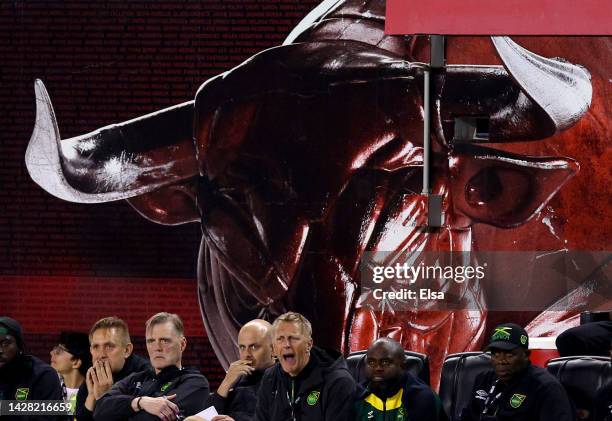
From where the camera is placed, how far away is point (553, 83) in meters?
5.38

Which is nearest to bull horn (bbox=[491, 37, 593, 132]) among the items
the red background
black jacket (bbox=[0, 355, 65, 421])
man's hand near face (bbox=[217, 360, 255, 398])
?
the red background

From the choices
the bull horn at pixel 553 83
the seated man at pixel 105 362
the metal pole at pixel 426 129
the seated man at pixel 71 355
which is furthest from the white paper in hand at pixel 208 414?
the bull horn at pixel 553 83

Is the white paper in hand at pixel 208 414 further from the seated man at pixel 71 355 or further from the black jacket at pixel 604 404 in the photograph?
the black jacket at pixel 604 404

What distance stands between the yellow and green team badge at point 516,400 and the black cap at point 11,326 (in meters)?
2.47

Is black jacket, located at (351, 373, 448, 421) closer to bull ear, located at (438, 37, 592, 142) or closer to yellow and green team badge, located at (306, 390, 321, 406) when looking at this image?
yellow and green team badge, located at (306, 390, 321, 406)

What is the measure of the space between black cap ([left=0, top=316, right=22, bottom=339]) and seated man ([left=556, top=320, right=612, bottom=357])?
2666 mm

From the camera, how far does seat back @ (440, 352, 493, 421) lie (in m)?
4.84

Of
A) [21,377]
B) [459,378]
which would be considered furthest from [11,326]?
[459,378]

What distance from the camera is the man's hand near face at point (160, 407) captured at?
4.72 meters

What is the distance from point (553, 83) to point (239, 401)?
88.9 inches

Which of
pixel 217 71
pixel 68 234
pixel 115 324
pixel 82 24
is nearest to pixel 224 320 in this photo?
pixel 115 324

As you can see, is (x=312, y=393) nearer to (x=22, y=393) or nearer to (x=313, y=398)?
(x=313, y=398)

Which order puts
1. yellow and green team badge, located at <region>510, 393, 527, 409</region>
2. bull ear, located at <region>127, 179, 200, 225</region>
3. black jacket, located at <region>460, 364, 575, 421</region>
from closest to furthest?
black jacket, located at <region>460, 364, 575, 421</region>
yellow and green team badge, located at <region>510, 393, 527, 409</region>
bull ear, located at <region>127, 179, 200, 225</region>

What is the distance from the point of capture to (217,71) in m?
5.64
